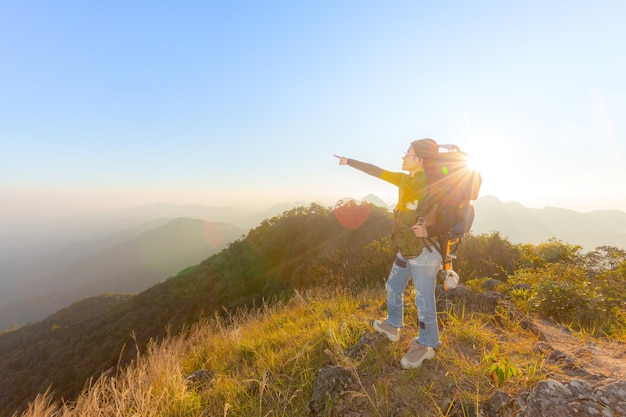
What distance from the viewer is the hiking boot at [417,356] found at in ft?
9.32

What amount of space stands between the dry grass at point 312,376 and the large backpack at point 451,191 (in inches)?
48.0

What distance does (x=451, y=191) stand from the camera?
2721 mm

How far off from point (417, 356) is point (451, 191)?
1.81 metres

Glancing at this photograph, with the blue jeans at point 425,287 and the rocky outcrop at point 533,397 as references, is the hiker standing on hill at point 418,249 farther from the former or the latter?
the rocky outcrop at point 533,397

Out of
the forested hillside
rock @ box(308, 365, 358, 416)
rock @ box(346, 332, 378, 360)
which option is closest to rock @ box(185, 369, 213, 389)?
rock @ box(308, 365, 358, 416)

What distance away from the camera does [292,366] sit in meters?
3.27

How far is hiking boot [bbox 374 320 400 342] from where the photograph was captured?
10.8 ft

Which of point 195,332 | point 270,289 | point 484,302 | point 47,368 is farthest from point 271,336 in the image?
point 47,368

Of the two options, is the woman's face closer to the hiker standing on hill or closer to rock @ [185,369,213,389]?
the hiker standing on hill

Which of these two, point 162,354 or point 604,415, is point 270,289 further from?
point 604,415

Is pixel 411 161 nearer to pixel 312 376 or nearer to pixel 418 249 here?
pixel 418 249

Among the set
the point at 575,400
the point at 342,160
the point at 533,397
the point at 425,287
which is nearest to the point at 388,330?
the point at 425,287

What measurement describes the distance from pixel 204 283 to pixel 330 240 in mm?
15658

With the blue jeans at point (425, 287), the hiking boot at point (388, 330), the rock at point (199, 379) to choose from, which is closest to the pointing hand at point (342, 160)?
the blue jeans at point (425, 287)
